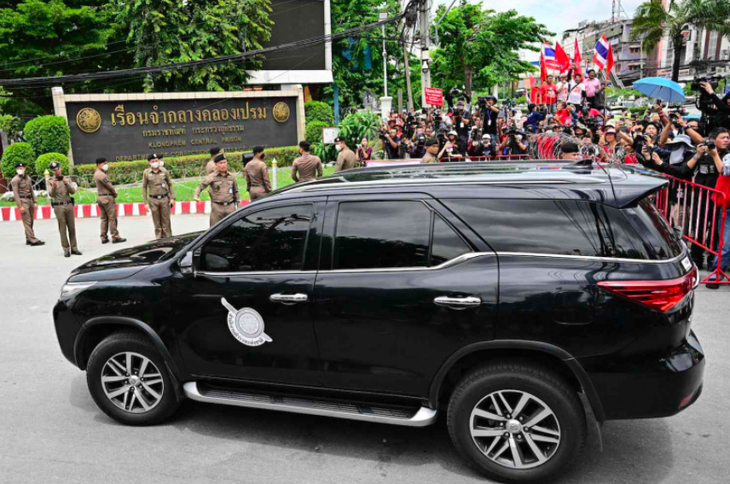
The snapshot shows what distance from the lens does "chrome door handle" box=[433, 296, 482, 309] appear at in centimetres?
350

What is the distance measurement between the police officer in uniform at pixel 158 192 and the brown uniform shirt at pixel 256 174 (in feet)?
5.55

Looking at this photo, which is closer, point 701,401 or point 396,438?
point 396,438

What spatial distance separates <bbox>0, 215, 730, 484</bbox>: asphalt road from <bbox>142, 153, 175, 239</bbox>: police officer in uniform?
643cm

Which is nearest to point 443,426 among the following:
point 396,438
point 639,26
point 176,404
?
point 396,438

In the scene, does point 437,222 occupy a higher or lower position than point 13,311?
higher

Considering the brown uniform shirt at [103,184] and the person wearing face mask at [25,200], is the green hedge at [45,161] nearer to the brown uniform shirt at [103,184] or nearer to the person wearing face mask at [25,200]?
the person wearing face mask at [25,200]

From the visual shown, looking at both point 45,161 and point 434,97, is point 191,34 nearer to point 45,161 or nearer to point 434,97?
point 45,161

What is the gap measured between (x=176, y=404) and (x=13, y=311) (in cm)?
430

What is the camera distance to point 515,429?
3.55 metres

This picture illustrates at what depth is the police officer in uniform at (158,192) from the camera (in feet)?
37.8

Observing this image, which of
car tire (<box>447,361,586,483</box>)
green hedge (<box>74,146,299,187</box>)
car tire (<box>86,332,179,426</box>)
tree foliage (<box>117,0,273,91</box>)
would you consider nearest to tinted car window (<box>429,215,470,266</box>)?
car tire (<box>447,361,586,483</box>)

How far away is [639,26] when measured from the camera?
38.7 meters

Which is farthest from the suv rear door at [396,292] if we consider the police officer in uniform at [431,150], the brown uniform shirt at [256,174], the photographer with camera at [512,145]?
the photographer with camera at [512,145]

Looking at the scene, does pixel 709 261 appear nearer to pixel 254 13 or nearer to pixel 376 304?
pixel 376 304
